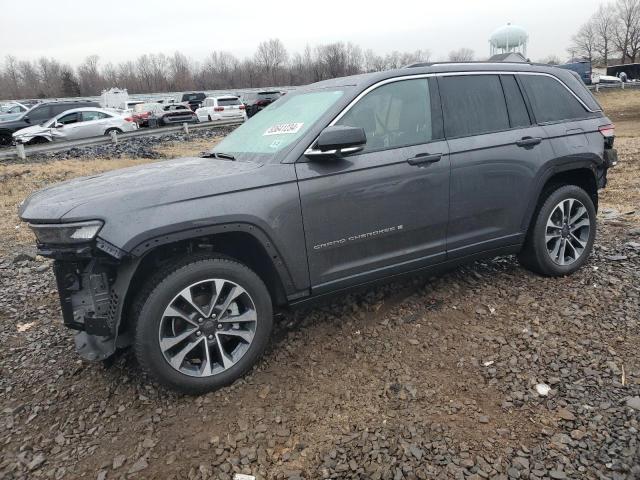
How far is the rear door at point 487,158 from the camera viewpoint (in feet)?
12.1

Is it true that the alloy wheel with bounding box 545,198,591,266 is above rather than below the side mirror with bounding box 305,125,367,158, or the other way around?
below

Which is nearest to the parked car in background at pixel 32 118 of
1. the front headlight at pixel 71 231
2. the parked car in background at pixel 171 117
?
the parked car in background at pixel 171 117

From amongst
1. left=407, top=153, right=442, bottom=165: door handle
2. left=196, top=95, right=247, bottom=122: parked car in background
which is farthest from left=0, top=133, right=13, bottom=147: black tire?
left=407, top=153, right=442, bottom=165: door handle

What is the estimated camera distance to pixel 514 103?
4.04 metres

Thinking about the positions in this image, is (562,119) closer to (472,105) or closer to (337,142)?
(472,105)

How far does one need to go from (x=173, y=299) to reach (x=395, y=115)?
2.00 m

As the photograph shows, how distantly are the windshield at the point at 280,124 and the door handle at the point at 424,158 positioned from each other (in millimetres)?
678

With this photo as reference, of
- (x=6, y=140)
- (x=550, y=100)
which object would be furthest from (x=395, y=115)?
(x=6, y=140)

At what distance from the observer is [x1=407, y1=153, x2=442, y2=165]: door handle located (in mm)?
3432

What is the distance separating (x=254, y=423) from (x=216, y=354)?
0.51 metres

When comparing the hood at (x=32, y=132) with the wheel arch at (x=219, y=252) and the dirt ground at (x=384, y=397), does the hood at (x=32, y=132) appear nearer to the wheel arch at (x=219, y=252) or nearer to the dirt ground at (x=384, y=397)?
the dirt ground at (x=384, y=397)

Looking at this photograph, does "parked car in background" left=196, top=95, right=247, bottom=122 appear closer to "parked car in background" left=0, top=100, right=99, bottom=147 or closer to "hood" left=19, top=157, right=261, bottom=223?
"parked car in background" left=0, top=100, right=99, bottom=147

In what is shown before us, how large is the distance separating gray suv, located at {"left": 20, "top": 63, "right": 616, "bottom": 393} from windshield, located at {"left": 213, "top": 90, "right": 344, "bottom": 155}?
2 centimetres

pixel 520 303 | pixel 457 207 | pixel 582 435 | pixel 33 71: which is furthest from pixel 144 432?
pixel 33 71
